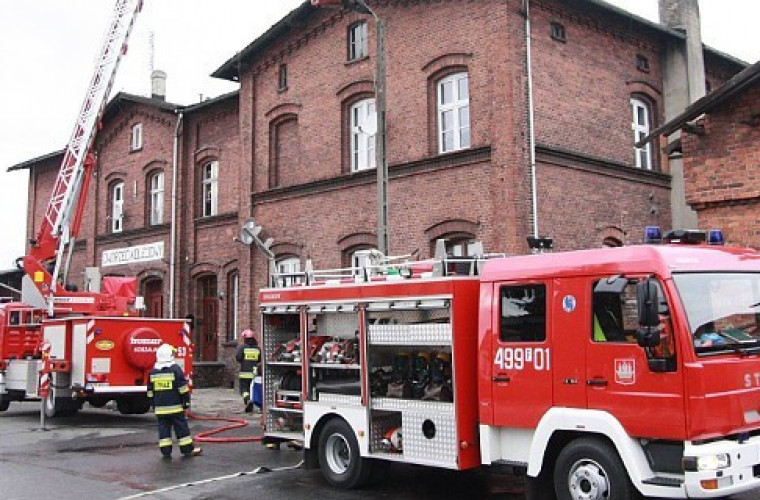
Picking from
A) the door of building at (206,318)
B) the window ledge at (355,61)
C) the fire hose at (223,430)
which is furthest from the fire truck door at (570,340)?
the door of building at (206,318)

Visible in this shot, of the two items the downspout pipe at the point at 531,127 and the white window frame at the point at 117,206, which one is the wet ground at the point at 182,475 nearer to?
the downspout pipe at the point at 531,127

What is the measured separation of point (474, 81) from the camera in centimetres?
1738

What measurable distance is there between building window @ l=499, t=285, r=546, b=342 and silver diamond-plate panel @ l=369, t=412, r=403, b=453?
1845 millimetres

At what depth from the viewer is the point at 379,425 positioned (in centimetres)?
896

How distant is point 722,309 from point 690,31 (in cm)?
1612

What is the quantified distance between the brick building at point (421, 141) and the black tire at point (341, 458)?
774 cm

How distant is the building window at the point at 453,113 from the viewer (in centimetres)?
1783

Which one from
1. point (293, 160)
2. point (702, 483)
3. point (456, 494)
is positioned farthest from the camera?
point (293, 160)

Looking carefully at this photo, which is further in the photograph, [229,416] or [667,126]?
[229,416]

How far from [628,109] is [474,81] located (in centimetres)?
452

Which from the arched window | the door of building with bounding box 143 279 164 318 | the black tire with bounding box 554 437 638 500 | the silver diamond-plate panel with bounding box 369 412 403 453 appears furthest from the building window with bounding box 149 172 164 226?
the black tire with bounding box 554 437 638 500

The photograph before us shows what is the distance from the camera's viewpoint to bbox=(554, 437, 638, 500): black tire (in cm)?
664

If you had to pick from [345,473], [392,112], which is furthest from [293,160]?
[345,473]

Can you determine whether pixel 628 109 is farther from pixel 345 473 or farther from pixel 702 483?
pixel 702 483
